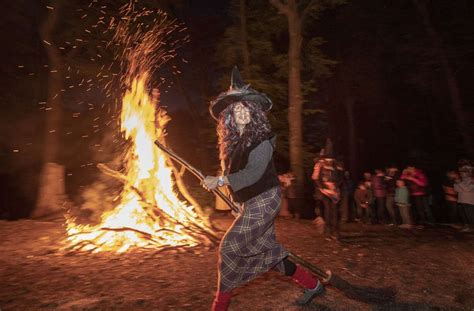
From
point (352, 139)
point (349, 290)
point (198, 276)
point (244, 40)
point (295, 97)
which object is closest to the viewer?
point (349, 290)

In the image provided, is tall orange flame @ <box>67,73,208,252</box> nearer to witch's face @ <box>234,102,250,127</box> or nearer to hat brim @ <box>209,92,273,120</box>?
hat brim @ <box>209,92,273,120</box>

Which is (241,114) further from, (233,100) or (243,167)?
(243,167)

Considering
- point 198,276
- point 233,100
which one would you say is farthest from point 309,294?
point 233,100

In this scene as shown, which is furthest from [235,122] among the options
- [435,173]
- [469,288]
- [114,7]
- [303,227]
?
[435,173]

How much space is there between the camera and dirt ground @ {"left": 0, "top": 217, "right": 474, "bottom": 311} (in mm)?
4828

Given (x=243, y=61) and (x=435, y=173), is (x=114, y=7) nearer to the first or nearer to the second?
(x=243, y=61)

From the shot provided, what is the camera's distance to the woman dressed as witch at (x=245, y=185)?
3943mm

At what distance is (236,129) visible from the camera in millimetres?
4059

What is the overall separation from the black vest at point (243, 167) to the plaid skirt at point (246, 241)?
0.05m

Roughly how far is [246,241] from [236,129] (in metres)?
1.02

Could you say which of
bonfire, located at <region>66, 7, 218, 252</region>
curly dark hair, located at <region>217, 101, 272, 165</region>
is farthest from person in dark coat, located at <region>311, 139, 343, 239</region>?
curly dark hair, located at <region>217, 101, 272, 165</region>

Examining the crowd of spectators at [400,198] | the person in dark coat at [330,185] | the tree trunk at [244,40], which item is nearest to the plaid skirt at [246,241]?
the person in dark coat at [330,185]

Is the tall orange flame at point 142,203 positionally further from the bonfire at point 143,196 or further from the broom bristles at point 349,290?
the broom bristles at point 349,290

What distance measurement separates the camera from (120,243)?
753 centimetres
